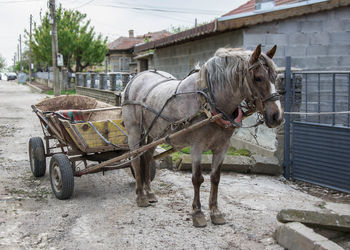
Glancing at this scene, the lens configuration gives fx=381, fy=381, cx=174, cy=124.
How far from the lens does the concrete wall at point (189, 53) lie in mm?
8781

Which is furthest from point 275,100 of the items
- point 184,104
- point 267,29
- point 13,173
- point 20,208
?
point 13,173

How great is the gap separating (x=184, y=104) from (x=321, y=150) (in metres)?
3.02

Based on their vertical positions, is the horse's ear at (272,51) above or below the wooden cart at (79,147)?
above

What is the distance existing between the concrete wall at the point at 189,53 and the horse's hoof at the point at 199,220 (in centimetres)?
470

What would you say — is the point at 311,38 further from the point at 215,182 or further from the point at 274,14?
the point at 215,182

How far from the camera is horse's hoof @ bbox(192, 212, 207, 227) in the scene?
181 inches

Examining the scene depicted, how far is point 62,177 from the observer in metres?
5.45

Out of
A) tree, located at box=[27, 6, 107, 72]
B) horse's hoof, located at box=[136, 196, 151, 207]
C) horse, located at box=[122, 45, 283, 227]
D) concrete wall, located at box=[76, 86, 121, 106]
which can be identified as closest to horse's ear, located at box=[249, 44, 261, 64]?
horse, located at box=[122, 45, 283, 227]

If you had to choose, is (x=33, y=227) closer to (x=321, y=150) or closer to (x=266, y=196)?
(x=266, y=196)

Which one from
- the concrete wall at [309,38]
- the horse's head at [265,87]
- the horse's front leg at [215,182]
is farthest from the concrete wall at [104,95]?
the horse's head at [265,87]

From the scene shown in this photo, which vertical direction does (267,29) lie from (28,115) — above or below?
above

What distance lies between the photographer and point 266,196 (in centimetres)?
586

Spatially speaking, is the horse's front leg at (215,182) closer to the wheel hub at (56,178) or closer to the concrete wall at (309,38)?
the wheel hub at (56,178)

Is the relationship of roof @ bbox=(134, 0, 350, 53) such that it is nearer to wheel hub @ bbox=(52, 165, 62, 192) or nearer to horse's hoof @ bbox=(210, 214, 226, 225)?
wheel hub @ bbox=(52, 165, 62, 192)
